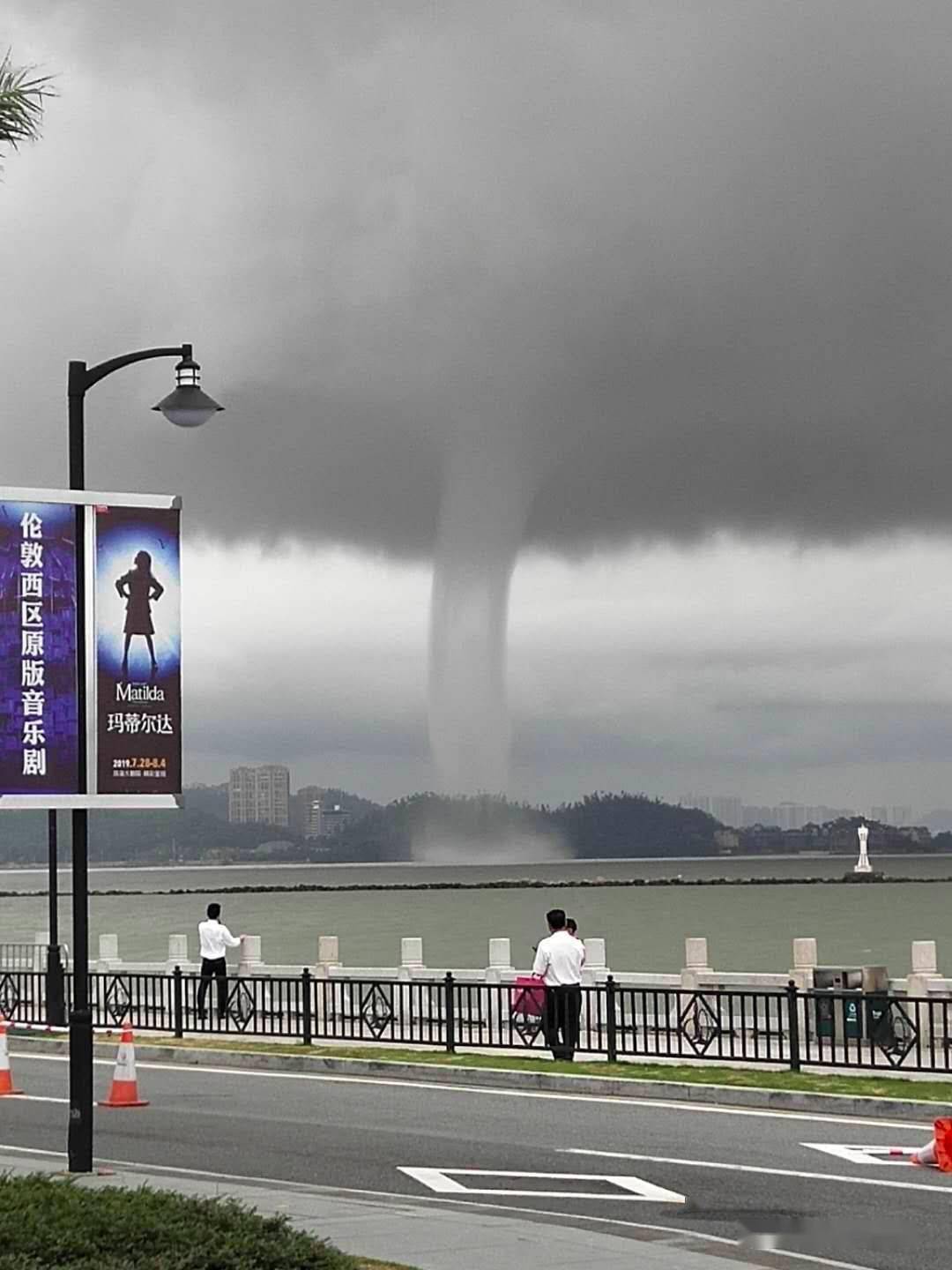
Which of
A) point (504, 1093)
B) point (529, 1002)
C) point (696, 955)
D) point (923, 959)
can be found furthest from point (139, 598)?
point (696, 955)

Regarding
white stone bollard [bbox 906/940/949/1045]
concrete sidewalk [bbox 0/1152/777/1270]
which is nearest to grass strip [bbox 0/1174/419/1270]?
concrete sidewalk [bbox 0/1152/777/1270]

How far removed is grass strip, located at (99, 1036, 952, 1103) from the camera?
2128 cm

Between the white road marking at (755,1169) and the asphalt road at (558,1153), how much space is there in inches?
0.8

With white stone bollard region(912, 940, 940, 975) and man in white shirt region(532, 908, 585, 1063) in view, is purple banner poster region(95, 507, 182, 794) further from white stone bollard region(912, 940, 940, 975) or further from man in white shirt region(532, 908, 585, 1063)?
white stone bollard region(912, 940, 940, 975)

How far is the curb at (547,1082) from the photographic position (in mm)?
20375

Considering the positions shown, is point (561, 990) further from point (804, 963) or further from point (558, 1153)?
point (804, 963)

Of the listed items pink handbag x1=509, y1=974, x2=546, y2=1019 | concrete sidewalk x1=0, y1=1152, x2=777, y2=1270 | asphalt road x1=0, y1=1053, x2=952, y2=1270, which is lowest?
asphalt road x1=0, y1=1053, x2=952, y2=1270

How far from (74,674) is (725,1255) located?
637 cm

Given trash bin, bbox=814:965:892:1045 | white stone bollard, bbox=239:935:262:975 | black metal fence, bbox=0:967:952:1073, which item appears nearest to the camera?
trash bin, bbox=814:965:892:1045

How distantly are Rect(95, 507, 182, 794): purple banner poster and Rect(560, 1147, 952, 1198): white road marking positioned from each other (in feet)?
16.9

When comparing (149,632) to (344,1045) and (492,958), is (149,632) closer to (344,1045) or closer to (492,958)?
(344,1045)

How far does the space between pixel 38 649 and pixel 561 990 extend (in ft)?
40.4

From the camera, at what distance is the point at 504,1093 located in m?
23.3

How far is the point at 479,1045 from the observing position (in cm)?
2758
